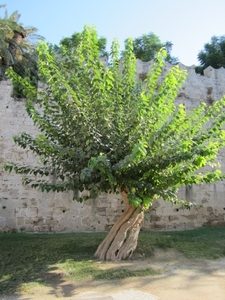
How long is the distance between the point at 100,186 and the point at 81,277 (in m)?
1.64

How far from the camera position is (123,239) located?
21.3ft

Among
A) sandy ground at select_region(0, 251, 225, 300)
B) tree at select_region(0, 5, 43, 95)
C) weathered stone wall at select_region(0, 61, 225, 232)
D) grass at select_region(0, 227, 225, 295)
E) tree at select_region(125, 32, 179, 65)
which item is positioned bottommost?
sandy ground at select_region(0, 251, 225, 300)

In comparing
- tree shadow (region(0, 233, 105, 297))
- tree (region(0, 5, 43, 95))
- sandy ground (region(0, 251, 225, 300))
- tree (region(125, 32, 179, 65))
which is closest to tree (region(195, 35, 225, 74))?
tree (region(125, 32, 179, 65))

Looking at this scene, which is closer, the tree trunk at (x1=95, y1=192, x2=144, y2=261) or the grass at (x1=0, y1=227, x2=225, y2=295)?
the grass at (x1=0, y1=227, x2=225, y2=295)

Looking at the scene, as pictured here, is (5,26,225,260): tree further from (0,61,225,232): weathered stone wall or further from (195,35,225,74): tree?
(195,35,225,74): tree

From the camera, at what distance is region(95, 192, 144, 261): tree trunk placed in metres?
6.33

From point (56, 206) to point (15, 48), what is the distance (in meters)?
9.99

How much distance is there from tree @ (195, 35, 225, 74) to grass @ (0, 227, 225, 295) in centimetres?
1216

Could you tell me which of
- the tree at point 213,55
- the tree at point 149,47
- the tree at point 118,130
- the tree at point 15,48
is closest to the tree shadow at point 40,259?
the tree at point 118,130

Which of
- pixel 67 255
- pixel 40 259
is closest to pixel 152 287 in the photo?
pixel 67 255

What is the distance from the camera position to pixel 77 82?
20.4 ft

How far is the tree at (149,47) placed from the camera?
2081 cm

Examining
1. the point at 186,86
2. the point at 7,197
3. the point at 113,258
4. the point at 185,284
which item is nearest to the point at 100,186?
the point at 113,258

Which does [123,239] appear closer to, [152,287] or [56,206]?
[152,287]
